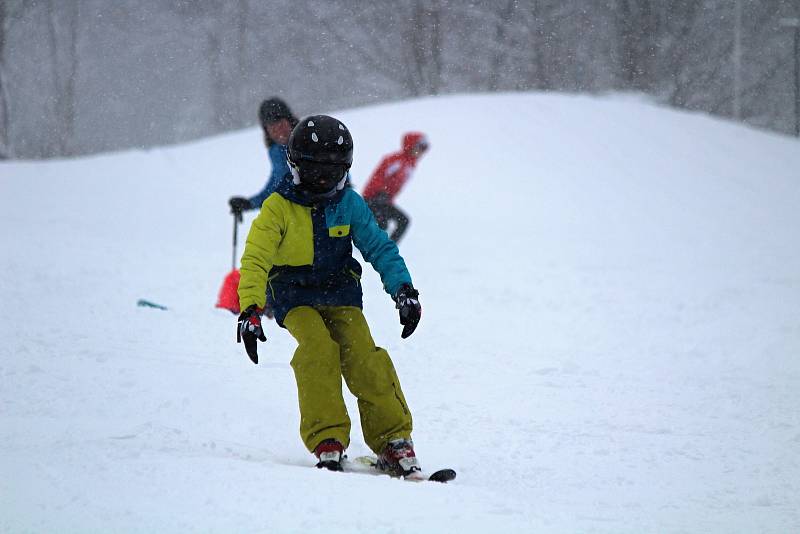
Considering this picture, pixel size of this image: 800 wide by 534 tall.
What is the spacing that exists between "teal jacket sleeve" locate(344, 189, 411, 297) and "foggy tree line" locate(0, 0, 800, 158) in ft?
84.1

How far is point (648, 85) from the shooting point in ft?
102

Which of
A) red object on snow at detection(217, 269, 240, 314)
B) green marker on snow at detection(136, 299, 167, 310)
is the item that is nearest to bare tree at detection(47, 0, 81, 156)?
green marker on snow at detection(136, 299, 167, 310)

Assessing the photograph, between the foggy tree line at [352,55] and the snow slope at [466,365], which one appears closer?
the snow slope at [466,365]

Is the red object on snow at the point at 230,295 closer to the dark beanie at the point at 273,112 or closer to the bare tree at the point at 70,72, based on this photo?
the dark beanie at the point at 273,112

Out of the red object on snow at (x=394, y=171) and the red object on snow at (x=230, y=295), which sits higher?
the red object on snow at (x=394, y=171)

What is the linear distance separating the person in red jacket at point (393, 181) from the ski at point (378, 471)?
607 centimetres

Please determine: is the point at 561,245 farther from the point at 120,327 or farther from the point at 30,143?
the point at 30,143

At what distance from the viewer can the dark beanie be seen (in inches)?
264

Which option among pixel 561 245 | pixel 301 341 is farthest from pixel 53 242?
pixel 301 341

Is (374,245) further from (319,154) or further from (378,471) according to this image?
(378,471)

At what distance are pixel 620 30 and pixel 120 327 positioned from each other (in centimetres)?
2812

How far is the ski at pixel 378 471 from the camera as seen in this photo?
3.36 m

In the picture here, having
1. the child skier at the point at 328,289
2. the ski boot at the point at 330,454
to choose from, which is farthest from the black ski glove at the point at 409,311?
the ski boot at the point at 330,454

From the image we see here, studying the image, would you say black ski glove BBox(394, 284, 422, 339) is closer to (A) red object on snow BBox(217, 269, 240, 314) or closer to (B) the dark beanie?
(B) the dark beanie
